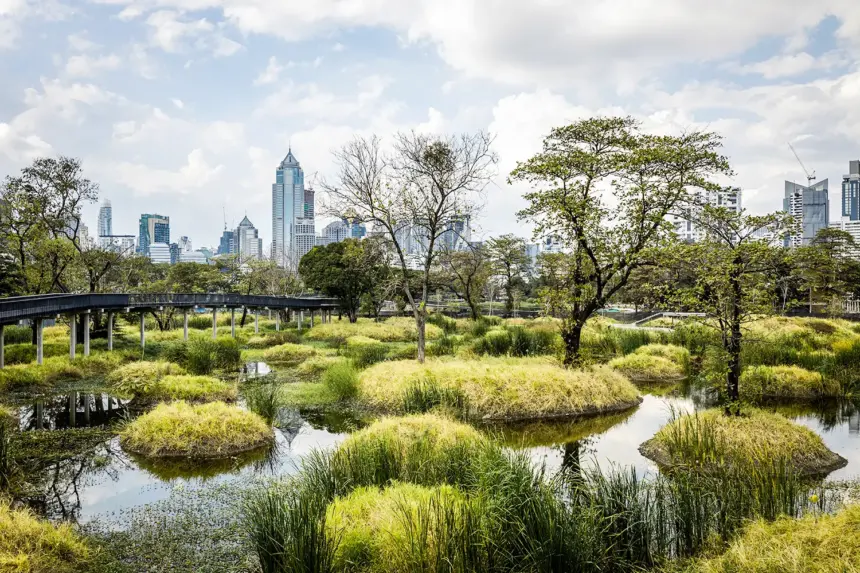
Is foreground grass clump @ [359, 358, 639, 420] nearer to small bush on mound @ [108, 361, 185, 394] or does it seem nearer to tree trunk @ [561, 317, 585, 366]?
tree trunk @ [561, 317, 585, 366]

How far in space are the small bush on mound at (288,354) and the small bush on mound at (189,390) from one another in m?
7.07

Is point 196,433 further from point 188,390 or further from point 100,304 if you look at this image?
point 100,304

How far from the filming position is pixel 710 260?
10.0 m

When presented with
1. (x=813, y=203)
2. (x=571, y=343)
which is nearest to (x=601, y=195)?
(x=571, y=343)

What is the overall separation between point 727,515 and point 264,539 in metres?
4.51

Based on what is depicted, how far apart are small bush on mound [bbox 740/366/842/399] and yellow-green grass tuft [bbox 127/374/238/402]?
44.5 feet

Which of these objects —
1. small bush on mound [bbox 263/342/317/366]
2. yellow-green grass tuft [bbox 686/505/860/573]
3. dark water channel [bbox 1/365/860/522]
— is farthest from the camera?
small bush on mound [bbox 263/342/317/366]

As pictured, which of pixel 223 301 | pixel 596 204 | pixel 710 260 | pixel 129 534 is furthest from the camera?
pixel 223 301

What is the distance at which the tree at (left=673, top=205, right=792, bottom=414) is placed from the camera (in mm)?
9227

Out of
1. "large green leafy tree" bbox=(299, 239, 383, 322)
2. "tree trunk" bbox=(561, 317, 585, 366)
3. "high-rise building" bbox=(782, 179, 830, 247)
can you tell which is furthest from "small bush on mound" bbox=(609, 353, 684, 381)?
"high-rise building" bbox=(782, 179, 830, 247)

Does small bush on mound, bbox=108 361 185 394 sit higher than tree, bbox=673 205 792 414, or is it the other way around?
tree, bbox=673 205 792 414

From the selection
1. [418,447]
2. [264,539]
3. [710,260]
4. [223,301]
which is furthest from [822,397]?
[223,301]

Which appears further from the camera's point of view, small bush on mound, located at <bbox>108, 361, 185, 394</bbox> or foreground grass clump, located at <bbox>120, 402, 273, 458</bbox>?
small bush on mound, located at <bbox>108, 361, 185, 394</bbox>

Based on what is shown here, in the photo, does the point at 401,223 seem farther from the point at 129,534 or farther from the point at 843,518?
the point at 843,518
